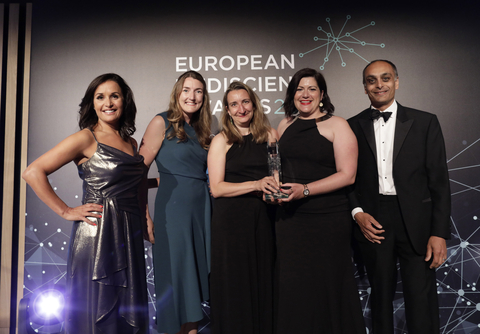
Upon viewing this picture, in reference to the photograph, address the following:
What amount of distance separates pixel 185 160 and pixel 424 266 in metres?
1.90

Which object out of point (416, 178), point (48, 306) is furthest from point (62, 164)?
point (416, 178)

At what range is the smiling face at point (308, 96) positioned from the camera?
257cm

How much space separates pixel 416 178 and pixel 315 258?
36.5 inches

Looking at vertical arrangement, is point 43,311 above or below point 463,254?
below

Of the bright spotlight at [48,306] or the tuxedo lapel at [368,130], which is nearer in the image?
the tuxedo lapel at [368,130]

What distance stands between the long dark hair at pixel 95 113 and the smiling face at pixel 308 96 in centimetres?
122

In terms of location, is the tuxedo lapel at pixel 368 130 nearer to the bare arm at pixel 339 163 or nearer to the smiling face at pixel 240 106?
the bare arm at pixel 339 163

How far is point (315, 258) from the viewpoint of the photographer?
2445mm

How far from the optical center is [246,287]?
7.98 ft

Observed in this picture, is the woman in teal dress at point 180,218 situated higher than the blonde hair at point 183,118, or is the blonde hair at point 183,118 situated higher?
the blonde hair at point 183,118

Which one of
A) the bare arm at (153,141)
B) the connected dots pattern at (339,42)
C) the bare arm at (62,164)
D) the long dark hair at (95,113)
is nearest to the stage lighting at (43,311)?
the bare arm at (62,164)

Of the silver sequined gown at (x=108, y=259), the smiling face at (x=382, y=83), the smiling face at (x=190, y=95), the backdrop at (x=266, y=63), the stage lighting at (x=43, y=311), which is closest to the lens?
the silver sequined gown at (x=108, y=259)

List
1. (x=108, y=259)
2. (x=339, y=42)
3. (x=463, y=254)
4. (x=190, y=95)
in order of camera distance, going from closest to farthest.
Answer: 1. (x=108, y=259)
2. (x=190, y=95)
3. (x=463, y=254)
4. (x=339, y=42)

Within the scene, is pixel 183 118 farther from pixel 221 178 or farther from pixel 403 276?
pixel 403 276
